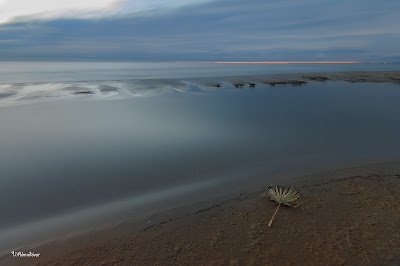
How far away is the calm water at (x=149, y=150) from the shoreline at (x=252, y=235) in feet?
2.40

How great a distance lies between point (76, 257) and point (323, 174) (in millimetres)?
5993

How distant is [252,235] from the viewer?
3.87 m

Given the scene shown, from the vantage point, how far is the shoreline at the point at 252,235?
3.44 m

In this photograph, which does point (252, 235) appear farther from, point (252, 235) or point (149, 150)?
point (149, 150)

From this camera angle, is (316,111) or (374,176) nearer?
(374,176)

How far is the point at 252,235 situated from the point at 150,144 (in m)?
6.17

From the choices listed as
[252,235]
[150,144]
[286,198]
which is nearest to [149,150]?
[150,144]

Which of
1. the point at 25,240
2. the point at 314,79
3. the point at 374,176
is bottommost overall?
the point at 25,240

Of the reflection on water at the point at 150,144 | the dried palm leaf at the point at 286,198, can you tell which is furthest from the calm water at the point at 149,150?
the dried palm leaf at the point at 286,198

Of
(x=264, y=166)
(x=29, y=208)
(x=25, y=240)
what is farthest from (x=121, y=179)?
(x=264, y=166)

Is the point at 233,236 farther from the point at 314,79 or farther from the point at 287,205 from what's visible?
the point at 314,79

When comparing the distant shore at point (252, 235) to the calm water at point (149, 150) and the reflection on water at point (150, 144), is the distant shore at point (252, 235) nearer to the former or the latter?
the calm water at point (149, 150)

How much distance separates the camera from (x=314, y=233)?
153 inches

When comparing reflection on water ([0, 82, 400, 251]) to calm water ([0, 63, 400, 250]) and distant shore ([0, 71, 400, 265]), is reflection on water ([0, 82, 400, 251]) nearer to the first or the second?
calm water ([0, 63, 400, 250])
